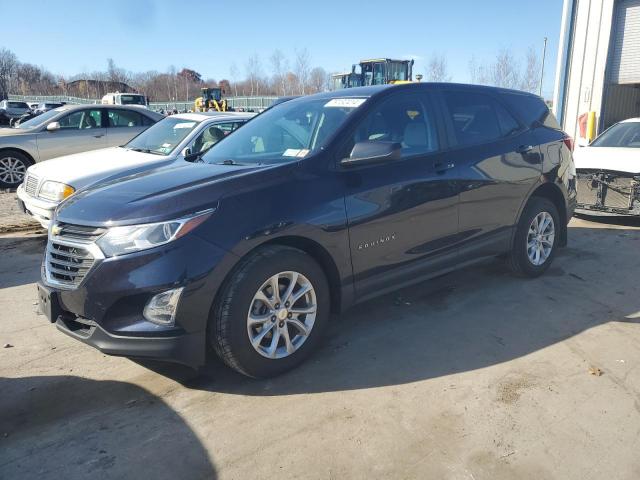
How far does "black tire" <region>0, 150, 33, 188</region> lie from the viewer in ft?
32.2

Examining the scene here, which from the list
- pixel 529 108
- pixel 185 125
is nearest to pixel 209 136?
pixel 185 125

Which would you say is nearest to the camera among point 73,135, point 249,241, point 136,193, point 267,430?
point 267,430

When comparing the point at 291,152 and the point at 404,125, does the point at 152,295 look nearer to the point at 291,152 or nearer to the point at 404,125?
the point at 291,152

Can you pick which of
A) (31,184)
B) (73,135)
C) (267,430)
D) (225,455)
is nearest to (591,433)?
(267,430)

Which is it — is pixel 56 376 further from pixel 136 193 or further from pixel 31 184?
pixel 31 184

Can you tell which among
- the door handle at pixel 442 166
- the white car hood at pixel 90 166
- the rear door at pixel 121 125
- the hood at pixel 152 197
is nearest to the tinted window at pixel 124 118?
the rear door at pixel 121 125

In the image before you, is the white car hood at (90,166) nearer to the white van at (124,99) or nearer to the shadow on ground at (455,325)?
the shadow on ground at (455,325)

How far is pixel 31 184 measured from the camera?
6660 mm

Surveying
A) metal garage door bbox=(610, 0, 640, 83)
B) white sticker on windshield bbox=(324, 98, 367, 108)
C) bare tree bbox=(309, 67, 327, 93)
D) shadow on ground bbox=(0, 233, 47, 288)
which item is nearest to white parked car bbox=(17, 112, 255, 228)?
shadow on ground bbox=(0, 233, 47, 288)

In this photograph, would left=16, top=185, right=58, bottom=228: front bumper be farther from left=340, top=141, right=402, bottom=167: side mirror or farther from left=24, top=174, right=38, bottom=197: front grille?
left=340, top=141, right=402, bottom=167: side mirror

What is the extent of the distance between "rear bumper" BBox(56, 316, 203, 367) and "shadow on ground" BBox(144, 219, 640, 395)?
1.46ft

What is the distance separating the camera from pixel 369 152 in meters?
3.43

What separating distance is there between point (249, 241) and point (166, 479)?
4.27 feet

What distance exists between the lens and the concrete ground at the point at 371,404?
8.32 ft
